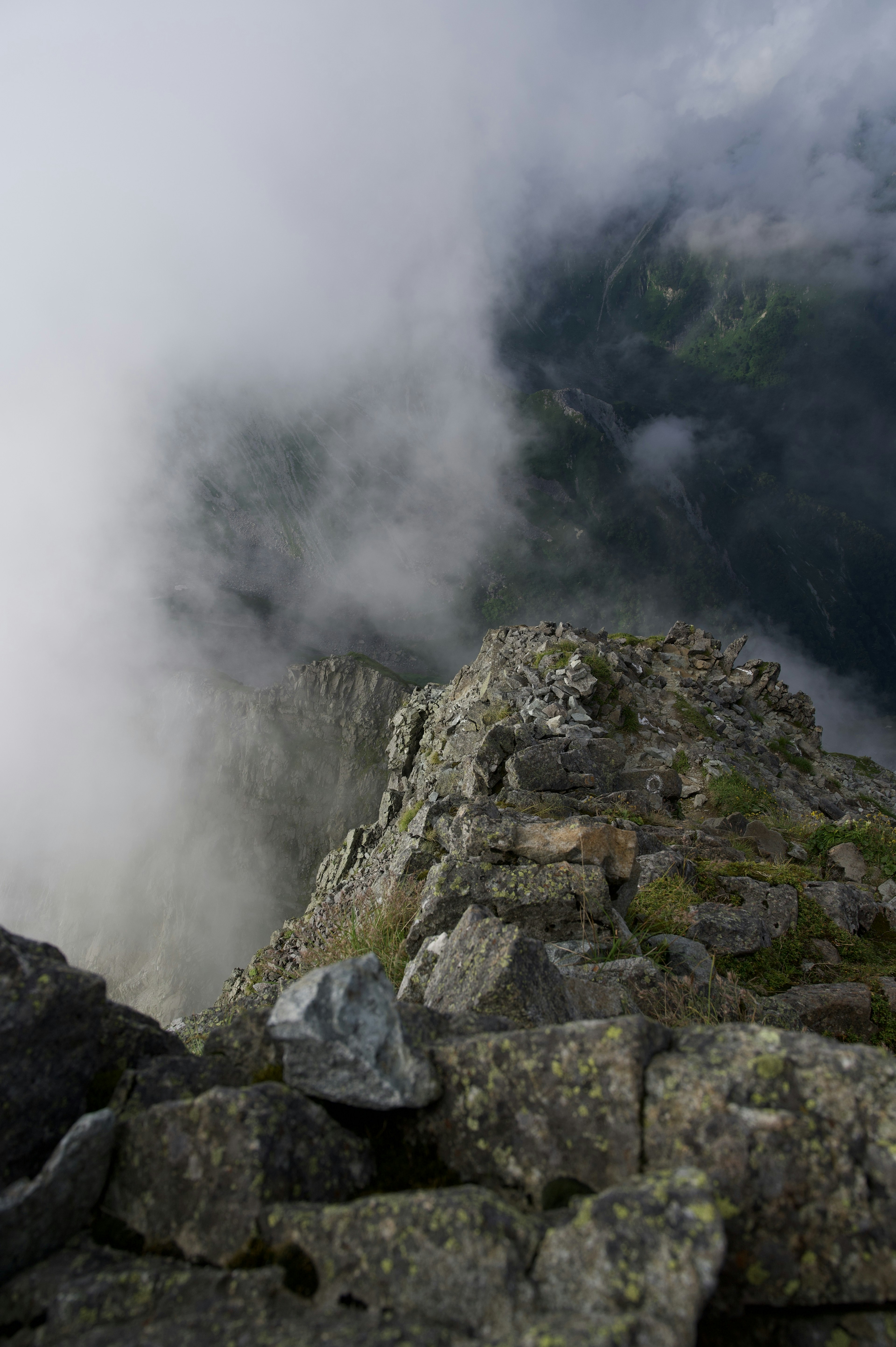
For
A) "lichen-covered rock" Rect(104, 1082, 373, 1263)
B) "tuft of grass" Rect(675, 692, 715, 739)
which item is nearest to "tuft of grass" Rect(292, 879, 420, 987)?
"lichen-covered rock" Rect(104, 1082, 373, 1263)

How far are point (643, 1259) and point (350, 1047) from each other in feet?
5.13

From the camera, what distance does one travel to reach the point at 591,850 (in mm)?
8148

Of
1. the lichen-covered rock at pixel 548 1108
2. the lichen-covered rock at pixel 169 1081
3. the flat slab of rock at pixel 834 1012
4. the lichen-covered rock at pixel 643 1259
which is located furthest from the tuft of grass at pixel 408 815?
the lichen-covered rock at pixel 643 1259

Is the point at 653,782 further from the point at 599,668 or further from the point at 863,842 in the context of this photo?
the point at 599,668

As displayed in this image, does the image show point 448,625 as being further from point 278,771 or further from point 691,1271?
point 691,1271

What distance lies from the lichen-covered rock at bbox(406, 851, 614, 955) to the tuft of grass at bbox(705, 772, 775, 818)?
9651mm

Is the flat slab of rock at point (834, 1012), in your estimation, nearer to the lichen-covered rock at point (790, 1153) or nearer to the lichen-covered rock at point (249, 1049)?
the lichen-covered rock at point (790, 1153)

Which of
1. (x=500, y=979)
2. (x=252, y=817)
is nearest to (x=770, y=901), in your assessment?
(x=500, y=979)

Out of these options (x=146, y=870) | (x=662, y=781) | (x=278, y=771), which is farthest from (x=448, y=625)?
(x=662, y=781)

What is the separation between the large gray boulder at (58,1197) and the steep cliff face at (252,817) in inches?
4523

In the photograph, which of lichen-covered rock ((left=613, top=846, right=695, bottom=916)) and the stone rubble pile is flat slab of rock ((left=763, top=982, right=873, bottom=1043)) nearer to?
lichen-covered rock ((left=613, top=846, right=695, bottom=916))

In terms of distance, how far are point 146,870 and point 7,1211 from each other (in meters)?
157

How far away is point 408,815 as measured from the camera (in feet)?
59.4

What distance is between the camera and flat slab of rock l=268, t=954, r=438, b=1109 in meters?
2.96
